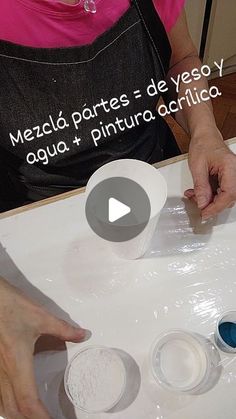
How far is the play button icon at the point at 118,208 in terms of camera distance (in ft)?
1.95

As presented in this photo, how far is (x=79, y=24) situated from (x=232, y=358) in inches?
23.0

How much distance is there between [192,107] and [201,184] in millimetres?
217

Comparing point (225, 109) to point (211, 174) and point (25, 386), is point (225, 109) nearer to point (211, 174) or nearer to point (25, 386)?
point (211, 174)

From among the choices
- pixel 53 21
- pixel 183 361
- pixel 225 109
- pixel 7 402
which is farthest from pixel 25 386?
pixel 225 109

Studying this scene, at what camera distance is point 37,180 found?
2.82ft

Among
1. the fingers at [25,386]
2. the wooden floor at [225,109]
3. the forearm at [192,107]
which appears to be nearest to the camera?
the fingers at [25,386]

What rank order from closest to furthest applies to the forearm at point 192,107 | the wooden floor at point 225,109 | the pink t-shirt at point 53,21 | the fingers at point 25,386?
the fingers at point 25,386
the pink t-shirt at point 53,21
the forearm at point 192,107
the wooden floor at point 225,109

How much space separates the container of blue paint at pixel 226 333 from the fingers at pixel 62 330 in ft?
0.65

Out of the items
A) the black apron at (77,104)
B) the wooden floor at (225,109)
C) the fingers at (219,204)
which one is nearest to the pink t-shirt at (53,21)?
the black apron at (77,104)

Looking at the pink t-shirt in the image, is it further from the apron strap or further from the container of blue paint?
the container of blue paint

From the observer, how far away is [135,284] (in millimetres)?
652

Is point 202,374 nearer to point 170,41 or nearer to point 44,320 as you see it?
point 44,320

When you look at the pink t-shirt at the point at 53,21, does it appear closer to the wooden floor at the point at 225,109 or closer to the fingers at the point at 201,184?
the fingers at the point at 201,184

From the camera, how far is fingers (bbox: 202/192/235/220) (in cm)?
68
